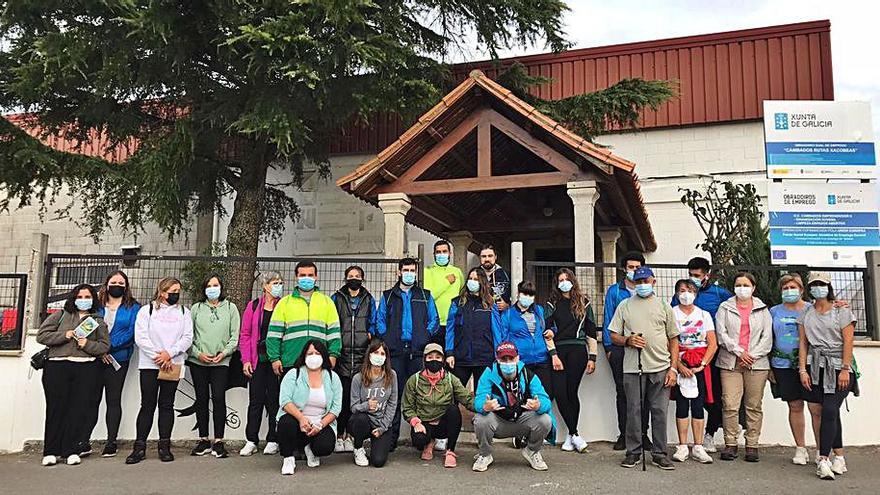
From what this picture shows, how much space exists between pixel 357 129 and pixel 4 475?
397 inches

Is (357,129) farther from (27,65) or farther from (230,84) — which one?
(27,65)

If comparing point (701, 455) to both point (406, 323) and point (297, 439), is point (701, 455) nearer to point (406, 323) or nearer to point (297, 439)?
point (406, 323)

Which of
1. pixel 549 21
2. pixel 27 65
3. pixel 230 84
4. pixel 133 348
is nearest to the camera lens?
pixel 133 348

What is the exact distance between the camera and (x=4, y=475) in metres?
6.00

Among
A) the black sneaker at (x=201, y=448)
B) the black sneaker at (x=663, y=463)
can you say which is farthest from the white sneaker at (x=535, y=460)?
the black sneaker at (x=201, y=448)

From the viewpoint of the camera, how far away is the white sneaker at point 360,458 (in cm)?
A: 604

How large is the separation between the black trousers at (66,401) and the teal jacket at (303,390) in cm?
199

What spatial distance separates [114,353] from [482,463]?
383 cm

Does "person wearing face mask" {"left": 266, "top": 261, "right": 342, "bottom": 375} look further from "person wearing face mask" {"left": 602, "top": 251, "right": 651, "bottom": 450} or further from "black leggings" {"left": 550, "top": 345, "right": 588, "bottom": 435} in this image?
"person wearing face mask" {"left": 602, "top": 251, "right": 651, "bottom": 450}

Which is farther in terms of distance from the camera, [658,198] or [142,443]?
[658,198]

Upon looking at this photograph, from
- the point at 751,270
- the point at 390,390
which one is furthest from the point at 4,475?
the point at 751,270

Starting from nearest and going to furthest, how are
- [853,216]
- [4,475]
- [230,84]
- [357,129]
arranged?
[4,475] → [853,216] → [230,84] → [357,129]

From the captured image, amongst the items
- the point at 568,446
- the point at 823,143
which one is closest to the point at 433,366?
the point at 568,446

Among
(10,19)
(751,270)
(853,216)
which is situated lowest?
(751,270)
